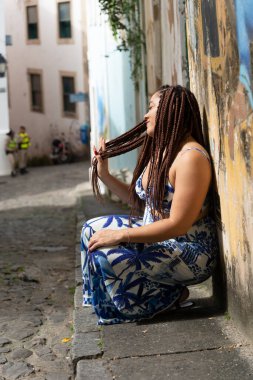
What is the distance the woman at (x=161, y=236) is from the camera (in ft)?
Answer: 15.5

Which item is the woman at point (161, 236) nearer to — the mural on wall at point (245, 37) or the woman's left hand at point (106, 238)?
the woman's left hand at point (106, 238)

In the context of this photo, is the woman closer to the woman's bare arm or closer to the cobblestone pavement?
the woman's bare arm

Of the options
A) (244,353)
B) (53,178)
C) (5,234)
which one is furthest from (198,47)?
(53,178)

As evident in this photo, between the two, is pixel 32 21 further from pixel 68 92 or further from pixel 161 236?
pixel 161 236

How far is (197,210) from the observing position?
15.5 ft

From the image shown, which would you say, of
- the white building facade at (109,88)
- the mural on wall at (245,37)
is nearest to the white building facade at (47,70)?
the white building facade at (109,88)

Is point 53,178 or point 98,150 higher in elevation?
point 98,150

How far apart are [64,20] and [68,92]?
2.93 meters

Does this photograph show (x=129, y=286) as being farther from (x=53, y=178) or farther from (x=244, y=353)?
(x=53, y=178)

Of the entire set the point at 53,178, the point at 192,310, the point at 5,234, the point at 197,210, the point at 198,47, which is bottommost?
the point at 53,178

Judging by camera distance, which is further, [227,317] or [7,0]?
[7,0]

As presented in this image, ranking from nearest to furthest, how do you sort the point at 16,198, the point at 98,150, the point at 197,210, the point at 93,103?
1. the point at 197,210
2. the point at 98,150
3. the point at 93,103
4. the point at 16,198

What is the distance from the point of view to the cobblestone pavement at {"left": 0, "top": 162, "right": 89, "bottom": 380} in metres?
5.14

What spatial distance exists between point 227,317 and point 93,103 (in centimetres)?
1402
